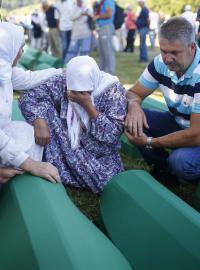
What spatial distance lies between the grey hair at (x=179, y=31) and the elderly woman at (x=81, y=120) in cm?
49

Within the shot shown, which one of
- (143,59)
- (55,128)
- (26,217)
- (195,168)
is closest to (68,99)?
(55,128)

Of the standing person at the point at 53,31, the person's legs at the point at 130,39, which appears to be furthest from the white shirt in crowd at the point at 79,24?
the person's legs at the point at 130,39

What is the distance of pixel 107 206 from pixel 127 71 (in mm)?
7443

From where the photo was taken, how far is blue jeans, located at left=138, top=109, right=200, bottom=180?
8.58ft

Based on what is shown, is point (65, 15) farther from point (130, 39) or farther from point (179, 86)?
point (179, 86)

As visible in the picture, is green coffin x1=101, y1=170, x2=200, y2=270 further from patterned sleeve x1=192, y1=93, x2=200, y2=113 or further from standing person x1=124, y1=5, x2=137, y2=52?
standing person x1=124, y1=5, x2=137, y2=52

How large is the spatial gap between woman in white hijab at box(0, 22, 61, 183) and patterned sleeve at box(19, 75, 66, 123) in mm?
256

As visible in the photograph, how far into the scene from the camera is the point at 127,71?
9516 millimetres

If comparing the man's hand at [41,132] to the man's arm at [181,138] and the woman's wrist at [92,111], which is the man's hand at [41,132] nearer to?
the woman's wrist at [92,111]

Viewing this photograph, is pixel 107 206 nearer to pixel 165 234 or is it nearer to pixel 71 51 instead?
pixel 165 234

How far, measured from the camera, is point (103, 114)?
2.73 m

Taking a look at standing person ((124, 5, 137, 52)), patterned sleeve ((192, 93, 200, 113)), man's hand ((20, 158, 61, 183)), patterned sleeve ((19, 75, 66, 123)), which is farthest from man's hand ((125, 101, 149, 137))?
standing person ((124, 5, 137, 52))

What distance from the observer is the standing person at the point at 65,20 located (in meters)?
9.27

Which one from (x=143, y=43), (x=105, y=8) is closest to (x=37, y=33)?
(x=143, y=43)
